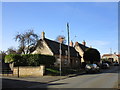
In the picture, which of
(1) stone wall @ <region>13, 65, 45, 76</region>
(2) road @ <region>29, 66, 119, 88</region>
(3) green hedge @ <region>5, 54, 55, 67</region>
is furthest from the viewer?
(3) green hedge @ <region>5, 54, 55, 67</region>

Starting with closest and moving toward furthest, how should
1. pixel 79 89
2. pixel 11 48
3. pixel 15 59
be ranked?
pixel 79 89
pixel 15 59
pixel 11 48

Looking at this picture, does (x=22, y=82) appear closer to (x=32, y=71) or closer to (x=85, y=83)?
(x=85, y=83)

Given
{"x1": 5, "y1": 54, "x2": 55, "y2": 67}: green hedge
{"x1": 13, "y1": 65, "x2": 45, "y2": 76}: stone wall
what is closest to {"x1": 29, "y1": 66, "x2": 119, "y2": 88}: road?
{"x1": 13, "y1": 65, "x2": 45, "y2": 76}: stone wall

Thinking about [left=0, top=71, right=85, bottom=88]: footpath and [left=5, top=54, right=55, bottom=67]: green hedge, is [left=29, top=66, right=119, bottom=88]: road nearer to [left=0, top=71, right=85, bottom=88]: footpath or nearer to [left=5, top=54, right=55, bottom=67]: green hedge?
[left=0, top=71, right=85, bottom=88]: footpath

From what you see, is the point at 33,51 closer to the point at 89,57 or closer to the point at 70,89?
the point at 89,57

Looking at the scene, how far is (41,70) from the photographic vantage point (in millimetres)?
23719

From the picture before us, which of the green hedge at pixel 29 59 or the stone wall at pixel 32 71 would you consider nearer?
the stone wall at pixel 32 71

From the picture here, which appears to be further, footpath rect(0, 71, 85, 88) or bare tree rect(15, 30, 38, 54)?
bare tree rect(15, 30, 38, 54)

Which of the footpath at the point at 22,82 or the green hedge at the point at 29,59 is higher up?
the green hedge at the point at 29,59

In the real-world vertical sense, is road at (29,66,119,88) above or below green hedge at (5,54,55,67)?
below

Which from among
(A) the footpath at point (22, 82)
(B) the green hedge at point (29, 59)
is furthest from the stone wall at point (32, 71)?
(A) the footpath at point (22, 82)

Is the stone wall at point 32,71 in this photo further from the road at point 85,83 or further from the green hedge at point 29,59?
the road at point 85,83

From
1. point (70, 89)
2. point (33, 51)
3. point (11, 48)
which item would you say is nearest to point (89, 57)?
point (33, 51)

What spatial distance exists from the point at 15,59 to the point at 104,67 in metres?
24.9
